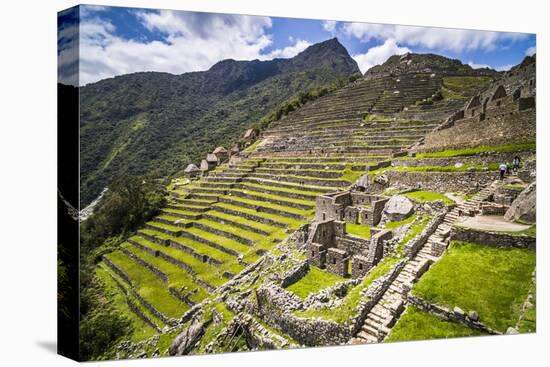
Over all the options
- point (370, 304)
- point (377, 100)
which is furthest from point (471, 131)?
point (377, 100)

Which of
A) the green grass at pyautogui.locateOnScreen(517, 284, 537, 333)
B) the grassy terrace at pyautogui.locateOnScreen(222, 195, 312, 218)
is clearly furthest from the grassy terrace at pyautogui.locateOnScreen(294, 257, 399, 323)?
the grassy terrace at pyautogui.locateOnScreen(222, 195, 312, 218)

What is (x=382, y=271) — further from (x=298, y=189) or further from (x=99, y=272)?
(x=298, y=189)

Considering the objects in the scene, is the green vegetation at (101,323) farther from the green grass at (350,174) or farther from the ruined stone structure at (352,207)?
the green grass at (350,174)

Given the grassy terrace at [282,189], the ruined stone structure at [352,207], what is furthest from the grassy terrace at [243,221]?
the ruined stone structure at [352,207]

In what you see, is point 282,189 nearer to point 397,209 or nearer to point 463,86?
point 397,209

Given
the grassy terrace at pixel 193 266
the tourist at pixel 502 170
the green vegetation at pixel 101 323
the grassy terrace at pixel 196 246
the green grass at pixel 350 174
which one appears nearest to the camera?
the green vegetation at pixel 101 323

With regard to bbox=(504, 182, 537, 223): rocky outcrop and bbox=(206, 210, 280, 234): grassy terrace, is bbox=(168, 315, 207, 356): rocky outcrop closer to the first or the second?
bbox=(206, 210, 280, 234): grassy terrace
